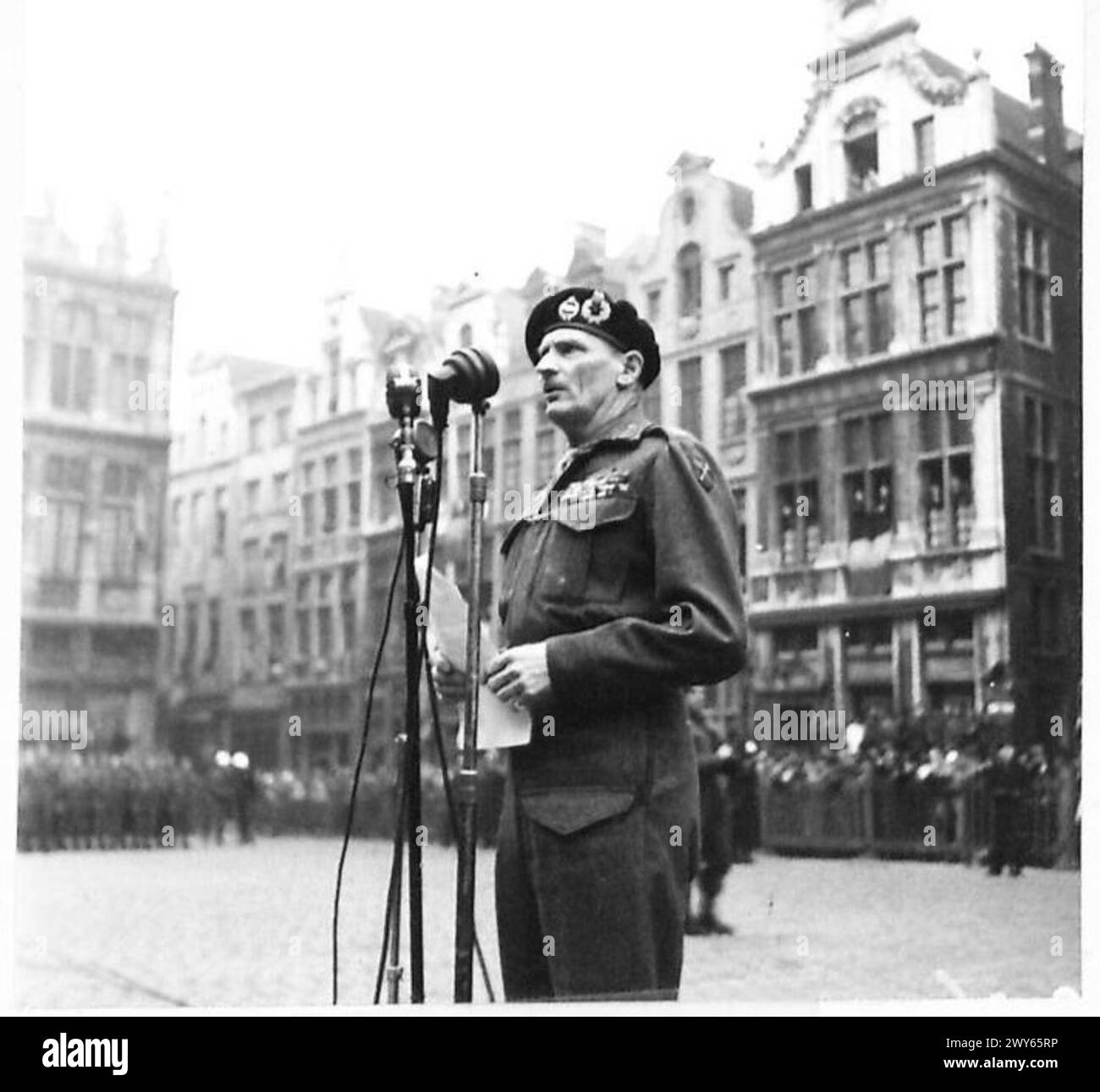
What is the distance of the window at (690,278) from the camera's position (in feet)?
12.3

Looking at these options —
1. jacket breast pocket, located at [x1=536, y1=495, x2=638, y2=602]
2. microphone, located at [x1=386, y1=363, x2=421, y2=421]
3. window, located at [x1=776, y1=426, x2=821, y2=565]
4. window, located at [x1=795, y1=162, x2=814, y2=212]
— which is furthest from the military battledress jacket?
window, located at [x1=795, y1=162, x2=814, y2=212]

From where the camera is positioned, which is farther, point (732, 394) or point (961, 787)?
point (732, 394)

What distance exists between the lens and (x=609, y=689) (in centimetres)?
216

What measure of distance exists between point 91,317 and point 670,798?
2141 mm

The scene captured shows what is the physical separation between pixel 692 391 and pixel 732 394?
0.15m

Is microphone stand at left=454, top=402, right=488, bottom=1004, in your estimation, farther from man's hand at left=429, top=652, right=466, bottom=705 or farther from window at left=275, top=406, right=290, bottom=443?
window at left=275, top=406, right=290, bottom=443

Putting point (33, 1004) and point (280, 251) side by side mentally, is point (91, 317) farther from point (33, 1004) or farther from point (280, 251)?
point (33, 1004)

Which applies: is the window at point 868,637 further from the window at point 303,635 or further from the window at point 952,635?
the window at point 303,635

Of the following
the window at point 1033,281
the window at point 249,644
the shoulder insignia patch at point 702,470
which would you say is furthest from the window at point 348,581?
the window at point 1033,281

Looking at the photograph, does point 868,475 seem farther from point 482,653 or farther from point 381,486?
point 482,653

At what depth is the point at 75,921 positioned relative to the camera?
3441 mm

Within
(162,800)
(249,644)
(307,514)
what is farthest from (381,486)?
(162,800)

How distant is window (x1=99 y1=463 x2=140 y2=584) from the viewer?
355cm

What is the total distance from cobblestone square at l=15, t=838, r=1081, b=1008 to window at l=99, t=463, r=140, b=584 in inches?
27.6
